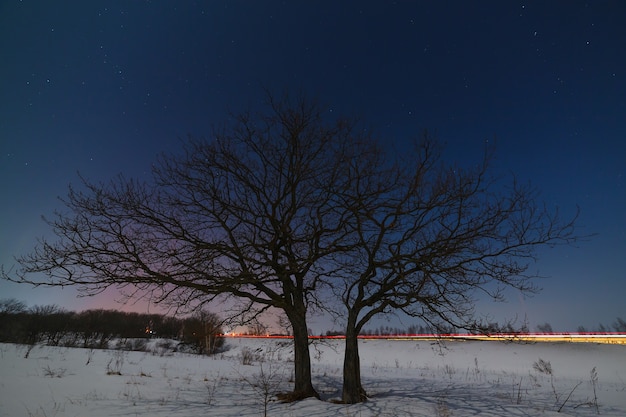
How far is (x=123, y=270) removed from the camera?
299 inches

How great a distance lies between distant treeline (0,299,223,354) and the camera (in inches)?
960

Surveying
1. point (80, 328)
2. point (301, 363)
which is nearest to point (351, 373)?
point (301, 363)

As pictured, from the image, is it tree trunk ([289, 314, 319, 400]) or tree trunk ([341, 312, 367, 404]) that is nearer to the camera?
tree trunk ([341, 312, 367, 404])

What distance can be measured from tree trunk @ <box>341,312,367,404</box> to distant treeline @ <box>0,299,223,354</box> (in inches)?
139

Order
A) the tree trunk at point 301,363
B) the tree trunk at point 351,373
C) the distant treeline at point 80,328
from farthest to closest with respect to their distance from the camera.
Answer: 1. the distant treeline at point 80,328
2. the tree trunk at point 301,363
3. the tree trunk at point 351,373

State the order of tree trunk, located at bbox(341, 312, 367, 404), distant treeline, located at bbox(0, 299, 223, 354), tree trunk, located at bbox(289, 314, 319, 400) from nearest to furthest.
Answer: tree trunk, located at bbox(341, 312, 367, 404) < tree trunk, located at bbox(289, 314, 319, 400) < distant treeline, located at bbox(0, 299, 223, 354)

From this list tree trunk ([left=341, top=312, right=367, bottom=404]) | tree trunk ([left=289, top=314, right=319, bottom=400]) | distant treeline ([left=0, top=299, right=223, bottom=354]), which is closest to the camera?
tree trunk ([left=341, top=312, right=367, bottom=404])

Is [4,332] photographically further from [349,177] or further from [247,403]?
[349,177]

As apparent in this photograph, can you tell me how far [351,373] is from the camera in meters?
8.08

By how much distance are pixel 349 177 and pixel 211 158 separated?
12.4 feet

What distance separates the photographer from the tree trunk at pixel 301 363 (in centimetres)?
836

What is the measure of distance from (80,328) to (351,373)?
41.8 m

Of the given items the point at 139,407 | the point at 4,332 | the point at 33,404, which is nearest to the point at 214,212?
the point at 139,407

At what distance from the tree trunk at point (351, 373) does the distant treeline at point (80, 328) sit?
3.53 m
